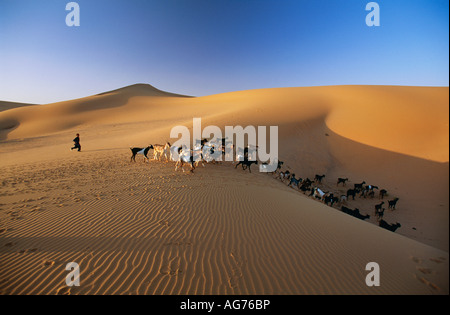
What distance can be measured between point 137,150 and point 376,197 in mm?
15518

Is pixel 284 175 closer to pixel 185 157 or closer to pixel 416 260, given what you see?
pixel 185 157

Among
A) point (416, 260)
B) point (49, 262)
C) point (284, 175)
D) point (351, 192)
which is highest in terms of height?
point (284, 175)

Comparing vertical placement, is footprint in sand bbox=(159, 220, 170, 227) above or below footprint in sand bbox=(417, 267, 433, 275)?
above

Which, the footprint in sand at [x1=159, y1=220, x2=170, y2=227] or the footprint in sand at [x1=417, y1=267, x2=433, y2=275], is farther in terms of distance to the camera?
the footprint in sand at [x1=159, y1=220, x2=170, y2=227]

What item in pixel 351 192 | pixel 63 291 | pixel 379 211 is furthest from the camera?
pixel 351 192

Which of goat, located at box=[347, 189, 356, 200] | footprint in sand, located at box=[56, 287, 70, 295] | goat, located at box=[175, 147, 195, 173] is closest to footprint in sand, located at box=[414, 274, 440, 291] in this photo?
footprint in sand, located at box=[56, 287, 70, 295]

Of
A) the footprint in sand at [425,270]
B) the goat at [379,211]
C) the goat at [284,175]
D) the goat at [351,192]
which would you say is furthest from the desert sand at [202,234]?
the goat at [284,175]

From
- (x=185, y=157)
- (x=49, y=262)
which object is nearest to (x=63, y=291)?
(x=49, y=262)

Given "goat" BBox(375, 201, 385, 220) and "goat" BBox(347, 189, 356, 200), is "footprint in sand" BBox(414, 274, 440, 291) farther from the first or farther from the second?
"goat" BBox(347, 189, 356, 200)

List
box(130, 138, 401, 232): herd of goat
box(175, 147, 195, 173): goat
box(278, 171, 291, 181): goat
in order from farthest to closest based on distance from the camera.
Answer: box(278, 171, 291, 181): goat → box(130, 138, 401, 232): herd of goat → box(175, 147, 195, 173): goat

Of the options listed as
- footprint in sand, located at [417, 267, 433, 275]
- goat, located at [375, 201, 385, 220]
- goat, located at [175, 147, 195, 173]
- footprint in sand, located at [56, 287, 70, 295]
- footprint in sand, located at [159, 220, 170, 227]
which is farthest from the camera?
goat, located at [175, 147, 195, 173]
